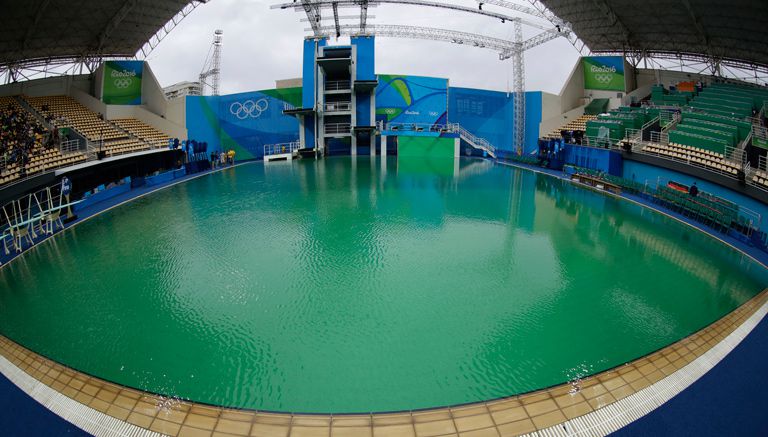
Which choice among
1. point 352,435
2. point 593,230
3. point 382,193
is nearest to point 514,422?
point 352,435

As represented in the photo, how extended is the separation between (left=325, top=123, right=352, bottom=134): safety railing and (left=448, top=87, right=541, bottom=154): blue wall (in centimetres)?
938

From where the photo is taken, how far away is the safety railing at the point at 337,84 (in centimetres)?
3475

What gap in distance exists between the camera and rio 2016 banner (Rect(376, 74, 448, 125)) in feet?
118

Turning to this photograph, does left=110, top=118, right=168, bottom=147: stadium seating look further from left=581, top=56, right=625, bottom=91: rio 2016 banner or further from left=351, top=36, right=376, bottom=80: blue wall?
left=581, top=56, right=625, bottom=91: rio 2016 banner

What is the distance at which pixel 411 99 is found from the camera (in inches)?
1430

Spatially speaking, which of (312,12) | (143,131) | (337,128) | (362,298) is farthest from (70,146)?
(362,298)

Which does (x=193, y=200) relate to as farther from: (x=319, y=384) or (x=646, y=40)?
(x=646, y=40)

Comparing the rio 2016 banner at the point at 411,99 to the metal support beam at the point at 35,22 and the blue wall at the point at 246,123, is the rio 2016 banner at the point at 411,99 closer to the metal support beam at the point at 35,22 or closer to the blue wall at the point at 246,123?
the blue wall at the point at 246,123

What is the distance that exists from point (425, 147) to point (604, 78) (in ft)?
51.5

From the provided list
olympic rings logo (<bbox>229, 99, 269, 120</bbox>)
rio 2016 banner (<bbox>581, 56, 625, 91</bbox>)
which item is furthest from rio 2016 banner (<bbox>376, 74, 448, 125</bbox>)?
rio 2016 banner (<bbox>581, 56, 625, 91</bbox>)

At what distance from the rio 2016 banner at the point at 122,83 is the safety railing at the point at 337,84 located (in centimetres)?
1451

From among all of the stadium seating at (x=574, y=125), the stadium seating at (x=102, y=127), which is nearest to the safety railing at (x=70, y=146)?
the stadium seating at (x=102, y=127)

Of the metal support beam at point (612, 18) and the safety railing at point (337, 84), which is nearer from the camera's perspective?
the metal support beam at point (612, 18)

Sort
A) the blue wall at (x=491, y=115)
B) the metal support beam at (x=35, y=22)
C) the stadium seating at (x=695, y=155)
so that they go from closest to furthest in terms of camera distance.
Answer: the stadium seating at (x=695, y=155) < the metal support beam at (x=35, y=22) < the blue wall at (x=491, y=115)
